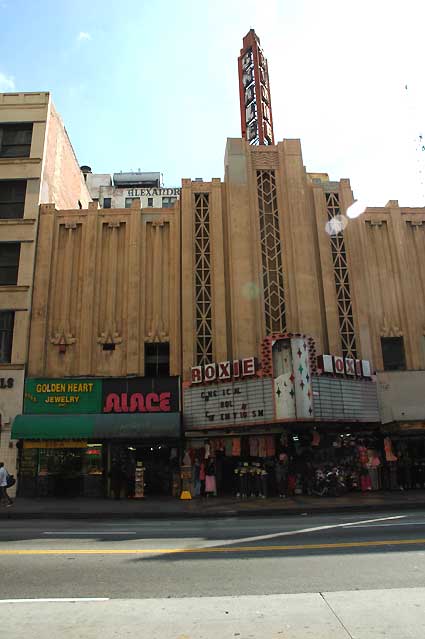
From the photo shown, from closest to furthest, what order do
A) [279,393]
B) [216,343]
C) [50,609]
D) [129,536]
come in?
1. [50,609]
2. [129,536]
3. [279,393]
4. [216,343]

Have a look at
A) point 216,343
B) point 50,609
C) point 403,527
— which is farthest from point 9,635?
point 216,343

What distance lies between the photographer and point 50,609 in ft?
19.8

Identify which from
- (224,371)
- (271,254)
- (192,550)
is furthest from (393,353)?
(192,550)

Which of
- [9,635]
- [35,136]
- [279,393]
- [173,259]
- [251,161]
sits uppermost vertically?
[35,136]

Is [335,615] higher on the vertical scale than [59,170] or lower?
lower

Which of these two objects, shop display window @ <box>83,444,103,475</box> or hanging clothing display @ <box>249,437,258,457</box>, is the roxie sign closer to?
hanging clothing display @ <box>249,437,258,457</box>

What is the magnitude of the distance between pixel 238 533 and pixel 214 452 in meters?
10.9

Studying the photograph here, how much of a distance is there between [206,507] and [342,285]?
43.6 ft

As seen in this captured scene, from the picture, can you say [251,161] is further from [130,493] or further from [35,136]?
[130,493]

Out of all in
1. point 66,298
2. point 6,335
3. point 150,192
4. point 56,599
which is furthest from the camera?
point 150,192

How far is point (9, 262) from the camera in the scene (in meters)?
25.5

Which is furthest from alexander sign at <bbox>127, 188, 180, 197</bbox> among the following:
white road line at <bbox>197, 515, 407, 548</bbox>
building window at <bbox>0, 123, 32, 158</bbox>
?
white road line at <bbox>197, 515, 407, 548</bbox>

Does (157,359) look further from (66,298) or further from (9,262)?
(9,262)

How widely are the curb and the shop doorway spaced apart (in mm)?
5348
